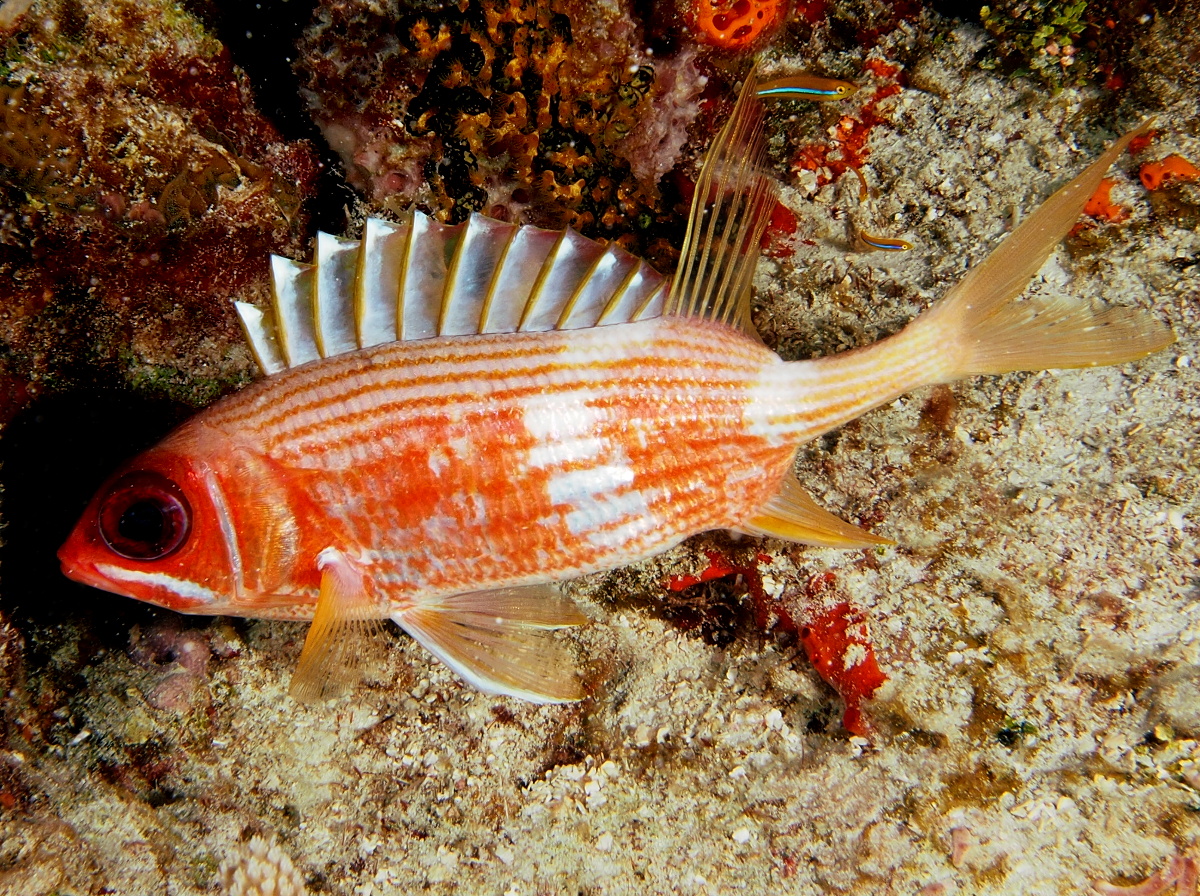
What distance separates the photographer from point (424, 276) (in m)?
2.24

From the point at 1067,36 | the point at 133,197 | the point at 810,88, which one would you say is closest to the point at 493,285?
the point at 133,197

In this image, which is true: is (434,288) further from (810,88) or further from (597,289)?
(810,88)

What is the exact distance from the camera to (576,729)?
2.98 meters

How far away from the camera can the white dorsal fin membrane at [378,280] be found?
2.18m

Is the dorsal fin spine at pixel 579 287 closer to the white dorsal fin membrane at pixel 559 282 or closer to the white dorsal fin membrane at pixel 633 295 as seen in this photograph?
the white dorsal fin membrane at pixel 559 282

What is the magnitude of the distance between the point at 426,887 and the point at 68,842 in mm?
1282

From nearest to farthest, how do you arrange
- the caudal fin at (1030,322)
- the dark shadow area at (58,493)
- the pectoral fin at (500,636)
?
the caudal fin at (1030,322) < the pectoral fin at (500,636) < the dark shadow area at (58,493)

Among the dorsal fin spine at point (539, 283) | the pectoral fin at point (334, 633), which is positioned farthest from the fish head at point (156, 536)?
the dorsal fin spine at point (539, 283)

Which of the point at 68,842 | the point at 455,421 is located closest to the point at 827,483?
the point at 455,421

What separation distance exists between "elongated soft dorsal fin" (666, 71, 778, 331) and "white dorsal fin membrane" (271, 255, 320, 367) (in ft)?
4.45

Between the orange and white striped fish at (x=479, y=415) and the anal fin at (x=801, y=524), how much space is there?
0.01 metres

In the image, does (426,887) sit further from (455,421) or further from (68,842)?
(455,421)

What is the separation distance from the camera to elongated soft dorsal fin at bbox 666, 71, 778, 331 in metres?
2.20

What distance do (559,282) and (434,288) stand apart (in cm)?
47
